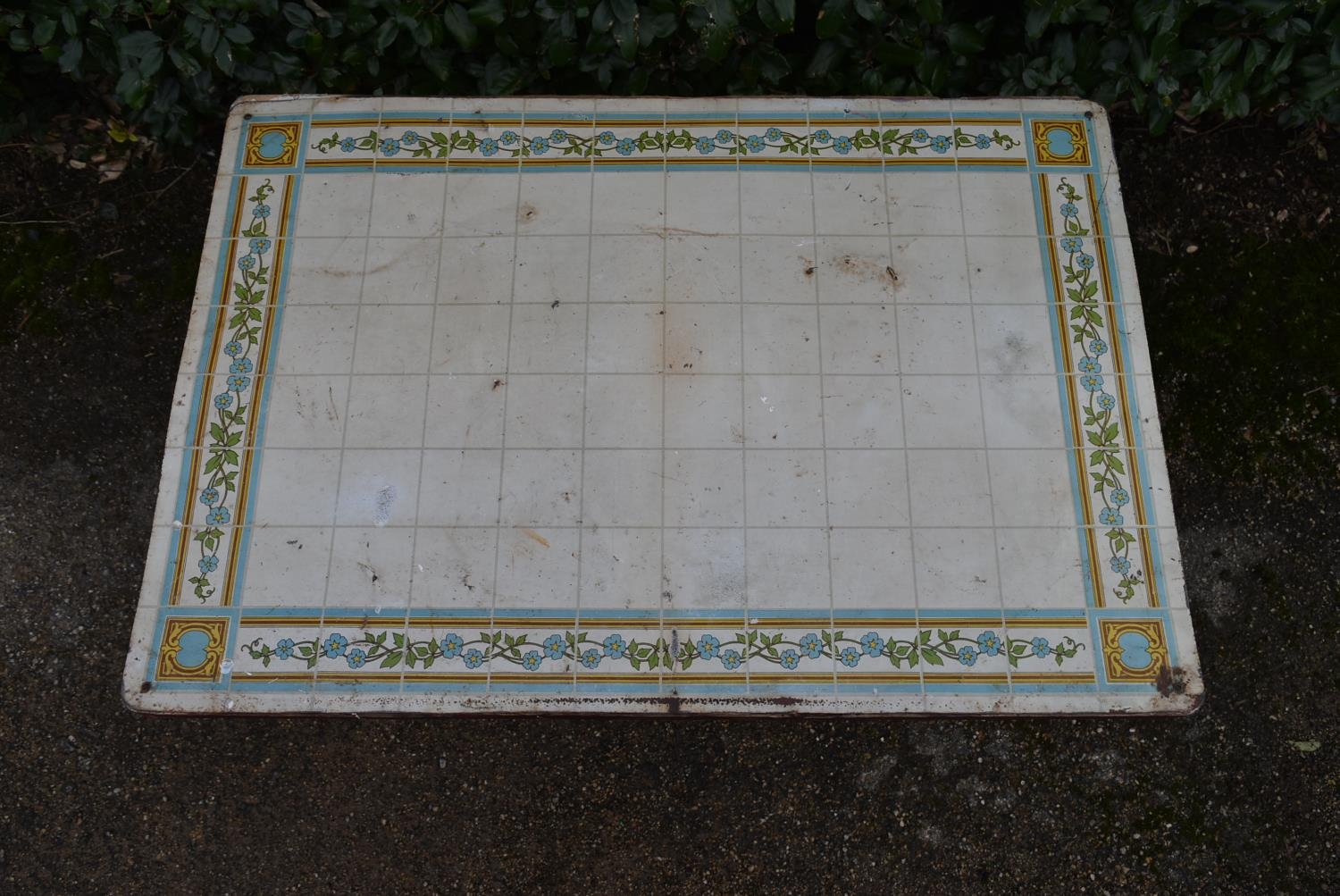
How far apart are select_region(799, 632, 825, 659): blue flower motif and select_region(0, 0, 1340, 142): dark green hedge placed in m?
1.94

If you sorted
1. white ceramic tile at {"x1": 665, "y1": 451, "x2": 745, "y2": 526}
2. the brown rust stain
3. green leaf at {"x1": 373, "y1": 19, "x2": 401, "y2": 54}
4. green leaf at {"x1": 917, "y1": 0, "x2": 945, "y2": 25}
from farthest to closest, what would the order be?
1. green leaf at {"x1": 373, "y1": 19, "x2": 401, "y2": 54}
2. green leaf at {"x1": 917, "y1": 0, "x2": 945, "y2": 25}
3. white ceramic tile at {"x1": 665, "y1": 451, "x2": 745, "y2": 526}
4. the brown rust stain

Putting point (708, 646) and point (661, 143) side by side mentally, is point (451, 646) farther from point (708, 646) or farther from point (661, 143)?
point (661, 143)

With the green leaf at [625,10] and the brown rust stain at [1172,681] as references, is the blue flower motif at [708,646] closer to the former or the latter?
the brown rust stain at [1172,681]

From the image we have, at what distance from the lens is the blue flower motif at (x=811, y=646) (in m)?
2.36

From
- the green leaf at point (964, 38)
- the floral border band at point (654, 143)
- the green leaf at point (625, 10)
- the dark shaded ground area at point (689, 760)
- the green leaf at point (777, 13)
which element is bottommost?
the dark shaded ground area at point (689, 760)

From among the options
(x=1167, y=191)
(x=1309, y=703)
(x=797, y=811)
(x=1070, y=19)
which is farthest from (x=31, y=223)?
(x=1309, y=703)

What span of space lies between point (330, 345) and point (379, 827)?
6.45ft

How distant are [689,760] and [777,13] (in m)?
2.78

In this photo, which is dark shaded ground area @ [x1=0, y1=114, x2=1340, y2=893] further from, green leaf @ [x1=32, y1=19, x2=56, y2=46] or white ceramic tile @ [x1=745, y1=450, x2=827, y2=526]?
white ceramic tile @ [x1=745, y1=450, x2=827, y2=526]

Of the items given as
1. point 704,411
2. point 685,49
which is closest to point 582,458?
point 704,411

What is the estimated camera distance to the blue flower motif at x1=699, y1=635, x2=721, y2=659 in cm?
236

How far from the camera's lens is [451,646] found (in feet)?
7.78

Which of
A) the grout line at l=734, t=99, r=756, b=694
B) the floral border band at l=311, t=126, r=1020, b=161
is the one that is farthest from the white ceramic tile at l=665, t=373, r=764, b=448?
the floral border band at l=311, t=126, r=1020, b=161

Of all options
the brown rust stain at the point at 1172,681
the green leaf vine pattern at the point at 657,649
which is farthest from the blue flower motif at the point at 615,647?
the brown rust stain at the point at 1172,681
